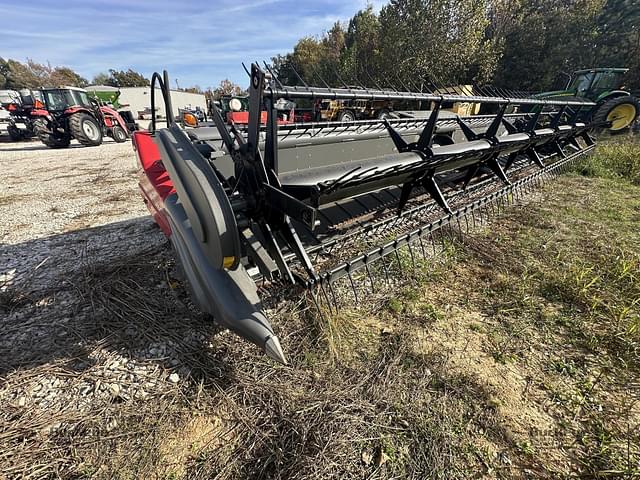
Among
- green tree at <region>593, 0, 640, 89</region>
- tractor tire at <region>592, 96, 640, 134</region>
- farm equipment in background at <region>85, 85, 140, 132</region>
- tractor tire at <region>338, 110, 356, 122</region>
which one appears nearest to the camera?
tractor tire at <region>592, 96, 640, 134</region>

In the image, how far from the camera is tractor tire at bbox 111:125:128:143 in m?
13.5

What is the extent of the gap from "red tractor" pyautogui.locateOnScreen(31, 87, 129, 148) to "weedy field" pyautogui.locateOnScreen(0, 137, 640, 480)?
12.0 m

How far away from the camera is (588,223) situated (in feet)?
12.0

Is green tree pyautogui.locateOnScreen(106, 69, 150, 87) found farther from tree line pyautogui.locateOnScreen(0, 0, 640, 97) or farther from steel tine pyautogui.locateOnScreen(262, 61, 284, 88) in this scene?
steel tine pyautogui.locateOnScreen(262, 61, 284, 88)

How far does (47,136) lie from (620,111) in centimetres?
1909

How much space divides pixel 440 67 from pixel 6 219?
2301 centimetres

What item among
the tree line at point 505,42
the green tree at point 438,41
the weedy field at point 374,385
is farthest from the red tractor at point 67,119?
the green tree at point 438,41

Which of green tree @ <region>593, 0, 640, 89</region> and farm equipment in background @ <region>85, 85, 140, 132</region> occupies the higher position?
green tree @ <region>593, 0, 640, 89</region>

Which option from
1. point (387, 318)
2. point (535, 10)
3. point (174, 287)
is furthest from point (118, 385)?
point (535, 10)

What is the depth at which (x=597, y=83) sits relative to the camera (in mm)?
10945

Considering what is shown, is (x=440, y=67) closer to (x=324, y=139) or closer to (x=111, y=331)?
(x=324, y=139)

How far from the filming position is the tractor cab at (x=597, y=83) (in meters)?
10.7

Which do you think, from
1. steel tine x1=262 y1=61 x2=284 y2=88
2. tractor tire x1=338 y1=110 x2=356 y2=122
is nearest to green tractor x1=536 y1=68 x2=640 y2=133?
tractor tire x1=338 y1=110 x2=356 y2=122

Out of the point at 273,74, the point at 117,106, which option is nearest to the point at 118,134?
the point at 117,106
